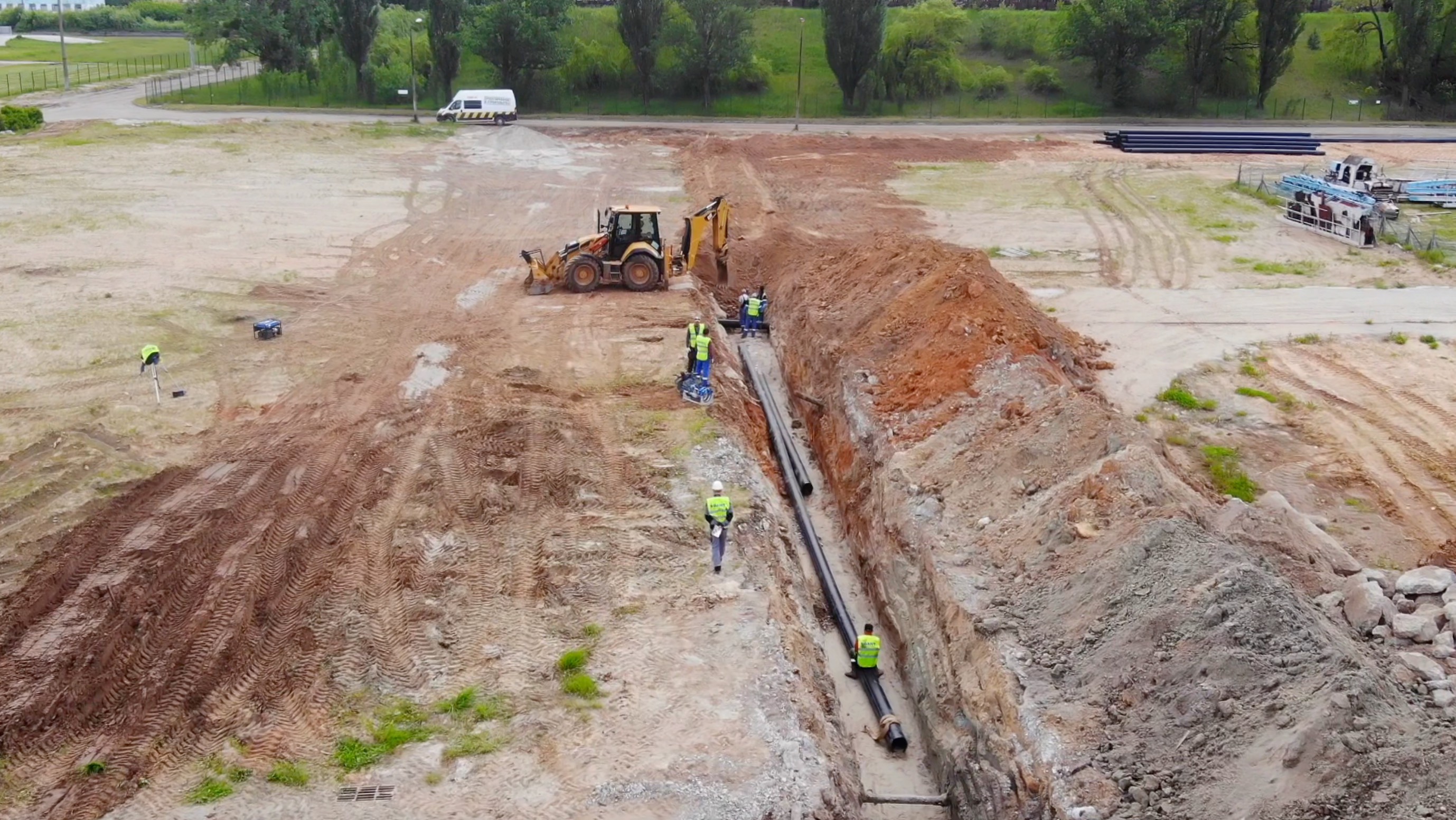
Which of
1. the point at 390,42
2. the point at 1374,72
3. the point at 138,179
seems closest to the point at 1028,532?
the point at 138,179

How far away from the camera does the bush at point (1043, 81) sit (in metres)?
66.9

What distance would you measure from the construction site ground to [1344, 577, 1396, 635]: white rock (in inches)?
5.5

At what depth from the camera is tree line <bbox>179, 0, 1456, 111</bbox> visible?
6275cm

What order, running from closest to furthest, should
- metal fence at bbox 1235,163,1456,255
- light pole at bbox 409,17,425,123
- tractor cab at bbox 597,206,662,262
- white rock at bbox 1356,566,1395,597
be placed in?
1. white rock at bbox 1356,566,1395,597
2. tractor cab at bbox 597,206,662,262
3. metal fence at bbox 1235,163,1456,255
4. light pole at bbox 409,17,425,123

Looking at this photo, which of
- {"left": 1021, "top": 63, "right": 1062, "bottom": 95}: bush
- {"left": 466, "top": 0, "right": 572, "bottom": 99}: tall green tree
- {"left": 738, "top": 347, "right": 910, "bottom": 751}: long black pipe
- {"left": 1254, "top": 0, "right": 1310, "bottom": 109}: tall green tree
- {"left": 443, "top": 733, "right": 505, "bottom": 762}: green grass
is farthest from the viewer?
{"left": 1021, "top": 63, "right": 1062, "bottom": 95}: bush

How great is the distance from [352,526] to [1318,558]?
41.5ft

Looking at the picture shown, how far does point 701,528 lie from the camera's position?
1683cm

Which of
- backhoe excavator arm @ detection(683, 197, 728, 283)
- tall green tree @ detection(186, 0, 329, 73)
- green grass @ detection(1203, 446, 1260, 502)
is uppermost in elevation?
tall green tree @ detection(186, 0, 329, 73)

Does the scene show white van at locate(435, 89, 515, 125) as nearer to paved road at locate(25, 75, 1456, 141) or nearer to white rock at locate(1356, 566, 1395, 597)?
paved road at locate(25, 75, 1456, 141)

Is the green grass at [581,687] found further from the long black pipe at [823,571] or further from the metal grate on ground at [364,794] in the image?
the long black pipe at [823,571]

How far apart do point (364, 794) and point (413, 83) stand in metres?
50.5

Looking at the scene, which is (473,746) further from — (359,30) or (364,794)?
(359,30)

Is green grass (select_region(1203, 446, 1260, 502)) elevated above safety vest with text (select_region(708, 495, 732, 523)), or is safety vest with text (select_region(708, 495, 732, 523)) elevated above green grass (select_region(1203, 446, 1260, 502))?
safety vest with text (select_region(708, 495, 732, 523))

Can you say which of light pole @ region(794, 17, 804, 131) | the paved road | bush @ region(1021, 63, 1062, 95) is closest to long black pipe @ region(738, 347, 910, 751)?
the paved road
